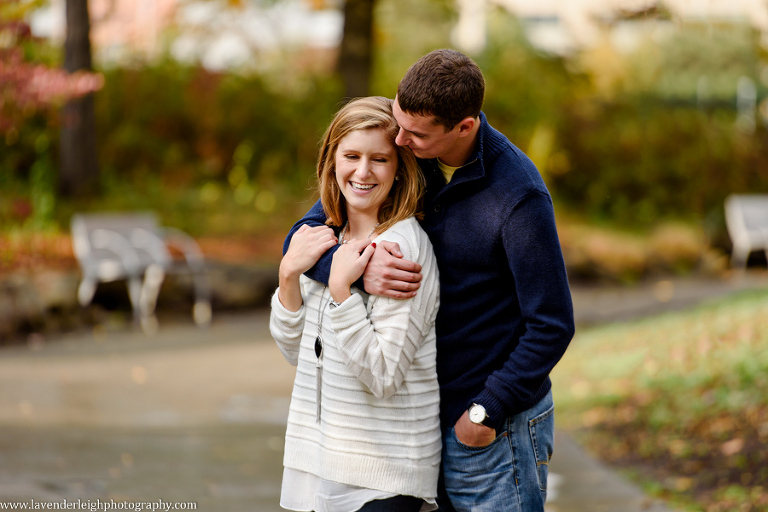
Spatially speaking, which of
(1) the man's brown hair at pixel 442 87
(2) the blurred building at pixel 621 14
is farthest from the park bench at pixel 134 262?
(1) the man's brown hair at pixel 442 87

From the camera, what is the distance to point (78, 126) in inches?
451

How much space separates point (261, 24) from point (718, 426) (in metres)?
14.3

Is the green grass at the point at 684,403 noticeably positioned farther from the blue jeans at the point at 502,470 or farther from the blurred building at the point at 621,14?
the blurred building at the point at 621,14

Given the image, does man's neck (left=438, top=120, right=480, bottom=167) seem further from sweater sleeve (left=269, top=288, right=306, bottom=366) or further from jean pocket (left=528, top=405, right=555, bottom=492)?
jean pocket (left=528, top=405, right=555, bottom=492)

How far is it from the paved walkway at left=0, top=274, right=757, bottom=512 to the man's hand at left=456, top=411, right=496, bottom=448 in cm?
228

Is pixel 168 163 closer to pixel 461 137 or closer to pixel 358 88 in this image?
pixel 358 88

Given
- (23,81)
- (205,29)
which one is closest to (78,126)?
(23,81)

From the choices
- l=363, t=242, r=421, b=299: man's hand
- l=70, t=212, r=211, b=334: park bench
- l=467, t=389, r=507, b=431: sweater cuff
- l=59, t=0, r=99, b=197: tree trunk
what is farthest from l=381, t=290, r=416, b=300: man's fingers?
l=59, t=0, r=99, b=197: tree trunk

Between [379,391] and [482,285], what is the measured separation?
0.44 m

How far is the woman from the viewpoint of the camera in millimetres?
2469

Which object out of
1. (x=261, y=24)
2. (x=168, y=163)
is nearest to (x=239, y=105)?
(x=168, y=163)

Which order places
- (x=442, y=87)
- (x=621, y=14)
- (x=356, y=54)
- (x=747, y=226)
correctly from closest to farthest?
(x=442, y=87) < (x=621, y=14) < (x=356, y=54) < (x=747, y=226)

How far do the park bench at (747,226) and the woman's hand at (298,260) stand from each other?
1257 centimetres

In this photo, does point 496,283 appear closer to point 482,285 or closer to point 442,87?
point 482,285
